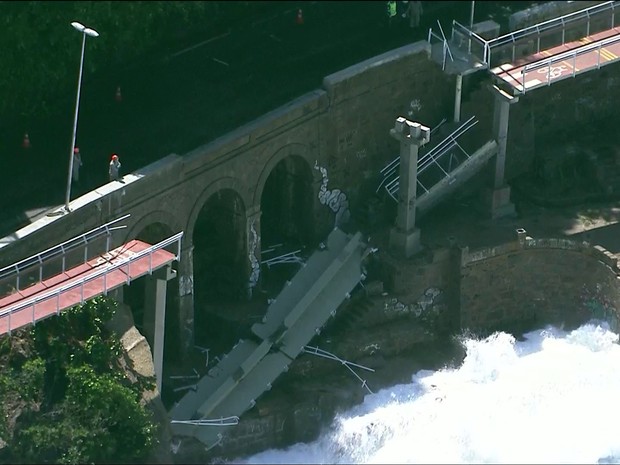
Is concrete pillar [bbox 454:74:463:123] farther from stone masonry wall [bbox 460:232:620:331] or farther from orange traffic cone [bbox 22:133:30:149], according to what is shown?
orange traffic cone [bbox 22:133:30:149]

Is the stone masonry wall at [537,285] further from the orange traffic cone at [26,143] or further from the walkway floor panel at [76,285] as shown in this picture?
the orange traffic cone at [26,143]

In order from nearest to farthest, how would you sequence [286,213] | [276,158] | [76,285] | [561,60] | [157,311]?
1. [76,285]
2. [157,311]
3. [276,158]
4. [561,60]
5. [286,213]

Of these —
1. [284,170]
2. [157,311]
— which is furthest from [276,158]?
[157,311]

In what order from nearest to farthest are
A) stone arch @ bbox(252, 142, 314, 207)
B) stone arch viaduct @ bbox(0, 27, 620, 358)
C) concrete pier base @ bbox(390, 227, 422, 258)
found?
stone arch viaduct @ bbox(0, 27, 620, 358) → stone arch @ bbox(252, 142, 314, 207) → concrete pier base @ bbox(390, 227, 422, 258)

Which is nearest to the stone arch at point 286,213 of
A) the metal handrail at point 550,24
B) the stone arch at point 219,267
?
the stone arch at point 219,267

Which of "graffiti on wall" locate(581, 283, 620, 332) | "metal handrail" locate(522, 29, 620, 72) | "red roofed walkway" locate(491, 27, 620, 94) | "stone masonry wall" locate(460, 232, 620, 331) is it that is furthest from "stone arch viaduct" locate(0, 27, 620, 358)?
"graffiti on wall" locate(581, 283, 620, 332)

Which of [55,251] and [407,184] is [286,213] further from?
[55,251]
